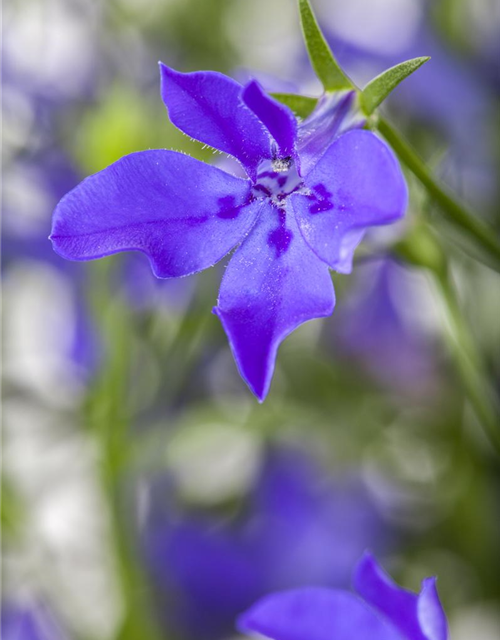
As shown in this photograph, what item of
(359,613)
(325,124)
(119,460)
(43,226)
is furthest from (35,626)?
(325,124)

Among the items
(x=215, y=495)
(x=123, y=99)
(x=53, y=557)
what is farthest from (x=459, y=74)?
(x=53, y=557)

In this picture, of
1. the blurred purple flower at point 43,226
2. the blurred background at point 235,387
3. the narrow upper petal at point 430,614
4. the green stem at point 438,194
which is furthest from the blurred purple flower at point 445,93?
the narrow upper petal at point 430,614

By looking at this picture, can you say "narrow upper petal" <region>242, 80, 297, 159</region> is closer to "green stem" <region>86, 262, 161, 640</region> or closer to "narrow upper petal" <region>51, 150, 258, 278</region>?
"narrow upper petal" <region>51, 150, 258, 278</region>

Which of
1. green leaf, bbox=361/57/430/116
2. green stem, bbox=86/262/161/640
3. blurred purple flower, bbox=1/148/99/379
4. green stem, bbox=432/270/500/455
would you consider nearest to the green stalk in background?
green leaf, bbox=361/57/430/116

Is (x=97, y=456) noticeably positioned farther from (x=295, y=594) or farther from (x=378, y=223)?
(x=378, y=223)

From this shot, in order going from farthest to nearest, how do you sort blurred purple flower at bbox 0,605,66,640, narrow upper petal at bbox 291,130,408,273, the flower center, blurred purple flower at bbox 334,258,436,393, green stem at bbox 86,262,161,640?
blurred purple flower at bbox 334,258,436,393 → blurred purple flower at bbox 0,605,66,640 → green stem at bbox 86,262,161,640 → the flower center → narrow upper petal at bbox 291,130,408,273

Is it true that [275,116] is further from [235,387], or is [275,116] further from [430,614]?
[235,387]

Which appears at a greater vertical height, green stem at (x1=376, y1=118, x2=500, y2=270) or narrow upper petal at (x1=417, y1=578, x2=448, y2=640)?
green stem at (x1=376, y1=118, x2=500, y2=270)

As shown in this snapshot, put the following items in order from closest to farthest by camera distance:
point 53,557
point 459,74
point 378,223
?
point 378,223 < point 53,557 < point 459,74
